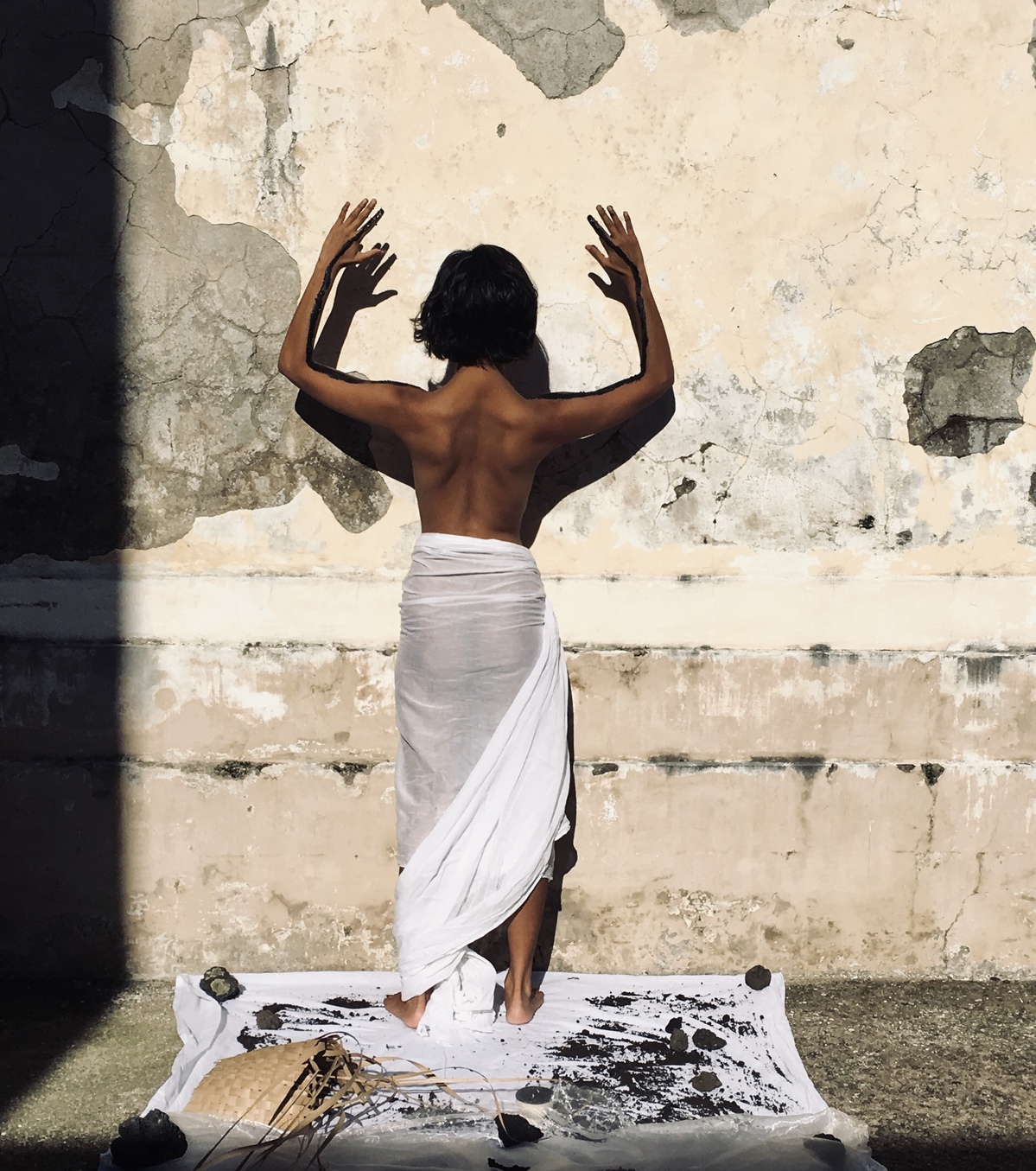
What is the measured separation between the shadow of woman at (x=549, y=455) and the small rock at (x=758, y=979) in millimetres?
725

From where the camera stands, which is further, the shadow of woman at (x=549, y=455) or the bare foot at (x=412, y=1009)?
the shadow of woman at (x=549, y=455)

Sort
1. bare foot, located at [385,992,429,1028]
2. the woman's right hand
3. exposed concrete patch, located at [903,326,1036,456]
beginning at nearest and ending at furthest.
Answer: bare foot, located at [385,992,429,1028], the woman's right hand, exposed concrete patch, located at [903,326,1036,456]

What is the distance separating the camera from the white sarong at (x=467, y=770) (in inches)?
122

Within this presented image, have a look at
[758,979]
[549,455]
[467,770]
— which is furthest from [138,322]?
[758,979]

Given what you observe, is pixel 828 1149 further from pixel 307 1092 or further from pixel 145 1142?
pixel 145 1142

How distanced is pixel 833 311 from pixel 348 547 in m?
1.64

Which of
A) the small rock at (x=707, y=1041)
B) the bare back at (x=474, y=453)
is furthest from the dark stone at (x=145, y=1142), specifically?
the bare back at (x=474, y=453)

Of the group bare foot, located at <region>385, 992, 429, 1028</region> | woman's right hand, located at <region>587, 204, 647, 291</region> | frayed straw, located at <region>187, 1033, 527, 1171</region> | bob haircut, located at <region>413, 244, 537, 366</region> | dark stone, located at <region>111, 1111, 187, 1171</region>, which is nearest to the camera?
dark stone, located at <region>111, 1111, 187, 1171</region>

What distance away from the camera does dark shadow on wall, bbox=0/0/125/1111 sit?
10.8ft

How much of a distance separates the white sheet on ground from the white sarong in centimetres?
24

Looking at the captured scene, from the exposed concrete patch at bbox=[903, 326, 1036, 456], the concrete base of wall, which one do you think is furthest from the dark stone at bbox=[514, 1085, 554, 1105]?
the exposed concrete patch at bbox=[903, 326, 1036, 456]

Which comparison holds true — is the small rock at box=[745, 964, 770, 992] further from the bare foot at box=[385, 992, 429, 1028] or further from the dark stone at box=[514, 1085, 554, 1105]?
the bare foot at box=[385, 992, 429, 1028]

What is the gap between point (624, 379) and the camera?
334 centimetres

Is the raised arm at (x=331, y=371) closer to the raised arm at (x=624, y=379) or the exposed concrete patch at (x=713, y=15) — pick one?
the raised arm at (x=624, y=379)
